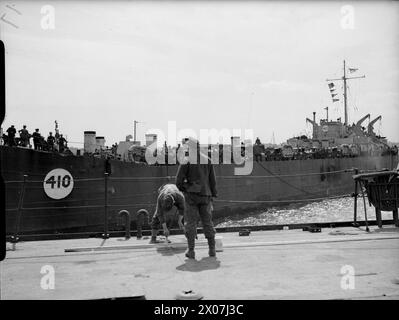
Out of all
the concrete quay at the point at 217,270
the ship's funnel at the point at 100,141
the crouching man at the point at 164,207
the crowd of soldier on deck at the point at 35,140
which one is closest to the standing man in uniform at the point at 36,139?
the crowd of soldier on deck at the point at 35,140

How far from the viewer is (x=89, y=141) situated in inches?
808

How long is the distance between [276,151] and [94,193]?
56.8ft

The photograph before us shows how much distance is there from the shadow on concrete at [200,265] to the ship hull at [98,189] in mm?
3101

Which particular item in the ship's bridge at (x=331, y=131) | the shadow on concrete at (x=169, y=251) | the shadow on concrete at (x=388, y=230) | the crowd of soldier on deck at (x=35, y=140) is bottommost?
the shadow on concrete at (x=169, y=251)

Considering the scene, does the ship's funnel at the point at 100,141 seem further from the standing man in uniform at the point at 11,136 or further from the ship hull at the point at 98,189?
the standing man in uniform at the point at 11,136

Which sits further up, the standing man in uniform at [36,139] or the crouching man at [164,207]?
the standing man in uniform at [36,139]

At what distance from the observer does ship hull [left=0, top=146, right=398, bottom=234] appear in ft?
45.3

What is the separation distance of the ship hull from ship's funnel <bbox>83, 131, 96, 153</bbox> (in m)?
2.50

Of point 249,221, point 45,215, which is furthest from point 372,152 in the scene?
point 45,215

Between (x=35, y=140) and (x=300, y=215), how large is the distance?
15091mm

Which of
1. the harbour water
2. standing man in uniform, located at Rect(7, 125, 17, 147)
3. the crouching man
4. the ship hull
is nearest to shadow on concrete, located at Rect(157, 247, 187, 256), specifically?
the crouching man

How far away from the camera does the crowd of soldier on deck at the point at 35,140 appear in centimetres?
1440

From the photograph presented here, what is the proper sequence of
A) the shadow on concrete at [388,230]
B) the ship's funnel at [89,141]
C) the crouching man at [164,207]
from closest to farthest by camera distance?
the crouching man at [164,207] → the shadow on concrete at [388,230] → the ship's funnel at [89,141]

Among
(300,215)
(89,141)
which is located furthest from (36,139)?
(300,215)
